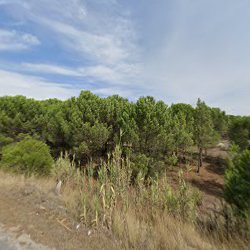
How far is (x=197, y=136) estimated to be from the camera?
62.5 feet

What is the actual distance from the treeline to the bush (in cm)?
242

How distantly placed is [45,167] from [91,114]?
4.13 m

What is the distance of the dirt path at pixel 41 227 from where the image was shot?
10.4 feet

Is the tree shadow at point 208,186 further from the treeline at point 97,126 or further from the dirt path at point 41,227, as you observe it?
the dirt path at point 41,227

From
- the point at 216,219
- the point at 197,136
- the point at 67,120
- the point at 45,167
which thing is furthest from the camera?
the point at 197,136

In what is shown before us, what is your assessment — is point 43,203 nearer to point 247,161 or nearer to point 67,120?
point 247,161

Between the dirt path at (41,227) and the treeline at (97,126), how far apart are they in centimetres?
601

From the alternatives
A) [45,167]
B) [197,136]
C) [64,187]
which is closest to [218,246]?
[64,187]

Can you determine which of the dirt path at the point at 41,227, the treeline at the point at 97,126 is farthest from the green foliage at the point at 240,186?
the treeline at the point at 97,126

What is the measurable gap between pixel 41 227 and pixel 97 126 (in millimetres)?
8173

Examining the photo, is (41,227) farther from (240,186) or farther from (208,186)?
(208,186)

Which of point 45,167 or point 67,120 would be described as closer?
point 45,167

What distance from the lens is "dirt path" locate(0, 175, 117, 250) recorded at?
3.18m

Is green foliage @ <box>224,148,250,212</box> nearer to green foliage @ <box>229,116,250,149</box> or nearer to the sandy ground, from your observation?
the sandy ground
